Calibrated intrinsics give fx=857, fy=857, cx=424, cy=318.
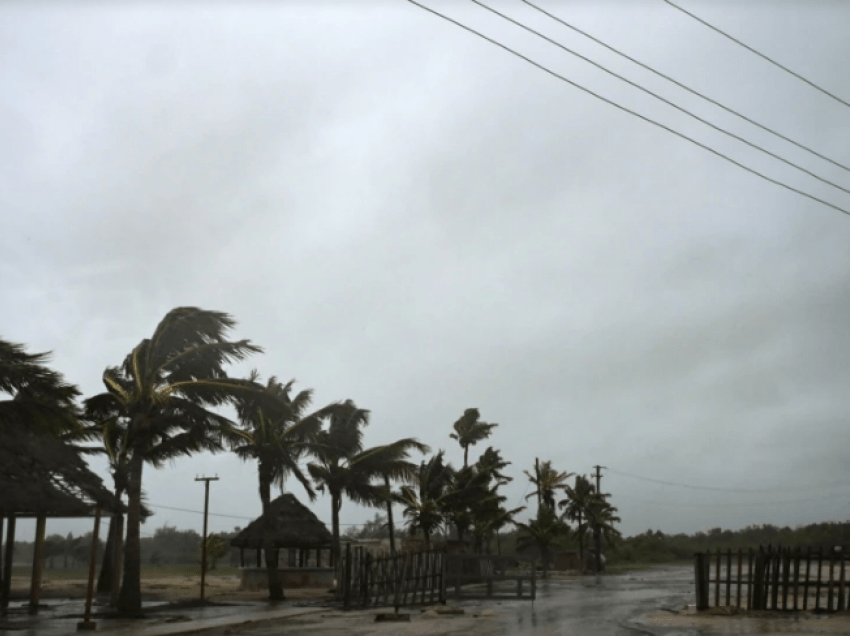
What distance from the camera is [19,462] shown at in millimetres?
19984

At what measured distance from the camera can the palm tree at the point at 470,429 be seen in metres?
57.3

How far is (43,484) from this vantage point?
65.5 feet

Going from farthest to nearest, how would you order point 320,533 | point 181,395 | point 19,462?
point 320,533 < point 181,395 < point 19,462

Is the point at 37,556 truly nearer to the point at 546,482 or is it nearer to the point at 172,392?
the point at 172,392

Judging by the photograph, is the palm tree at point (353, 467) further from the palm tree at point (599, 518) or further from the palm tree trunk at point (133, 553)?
the palm tree at point (599, 518)

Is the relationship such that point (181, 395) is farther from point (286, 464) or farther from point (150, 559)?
point (150, 559)

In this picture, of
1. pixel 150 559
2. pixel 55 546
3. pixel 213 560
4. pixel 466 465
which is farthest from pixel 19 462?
pixel 150 559

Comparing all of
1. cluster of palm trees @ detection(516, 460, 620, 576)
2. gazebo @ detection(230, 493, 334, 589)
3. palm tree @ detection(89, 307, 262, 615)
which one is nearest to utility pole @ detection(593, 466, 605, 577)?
cluster of palm trees @ detection(516, 460, 620, 576)

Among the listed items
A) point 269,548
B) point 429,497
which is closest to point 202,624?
point 269,548

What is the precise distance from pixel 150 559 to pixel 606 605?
7018 cm

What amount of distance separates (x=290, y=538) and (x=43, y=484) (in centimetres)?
1563

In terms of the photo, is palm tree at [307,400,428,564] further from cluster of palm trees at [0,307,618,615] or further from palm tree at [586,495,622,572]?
palm tree at [586,495,622,572]

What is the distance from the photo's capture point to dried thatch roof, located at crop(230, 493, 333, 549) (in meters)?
33.9

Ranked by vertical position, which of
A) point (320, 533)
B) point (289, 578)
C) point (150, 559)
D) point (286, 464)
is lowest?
point (150, 559)
